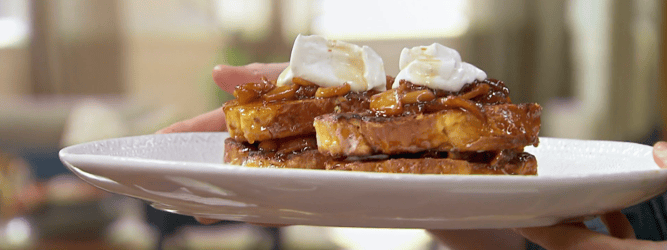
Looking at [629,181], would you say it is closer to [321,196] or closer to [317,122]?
[321,196]

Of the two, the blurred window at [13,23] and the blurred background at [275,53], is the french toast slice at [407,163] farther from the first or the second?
the blurred window at [13,23]

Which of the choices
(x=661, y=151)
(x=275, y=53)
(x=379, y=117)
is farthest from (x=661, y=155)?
(x=275, y=53)

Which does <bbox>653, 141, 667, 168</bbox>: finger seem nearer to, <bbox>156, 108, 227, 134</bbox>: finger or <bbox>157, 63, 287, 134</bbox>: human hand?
<bbox>157, 63, 287, 134</bbox>: human hand

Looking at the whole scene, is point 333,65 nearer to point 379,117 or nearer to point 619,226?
point 379,117

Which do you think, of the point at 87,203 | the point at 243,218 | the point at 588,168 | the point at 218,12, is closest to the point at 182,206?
the point at 243,218

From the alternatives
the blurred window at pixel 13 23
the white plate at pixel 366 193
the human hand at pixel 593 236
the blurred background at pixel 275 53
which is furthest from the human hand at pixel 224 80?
the blurred window at pixel 13 23
